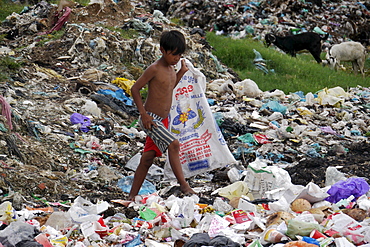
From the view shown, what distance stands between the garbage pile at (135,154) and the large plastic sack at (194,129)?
23 cm

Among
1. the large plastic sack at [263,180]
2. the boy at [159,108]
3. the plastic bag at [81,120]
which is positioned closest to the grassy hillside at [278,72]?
the plastic bag at [81,120]

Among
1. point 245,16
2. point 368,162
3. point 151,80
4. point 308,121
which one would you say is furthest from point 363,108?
point 245,16

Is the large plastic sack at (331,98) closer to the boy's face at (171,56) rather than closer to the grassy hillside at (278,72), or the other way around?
the grassy hillside at (278,72)

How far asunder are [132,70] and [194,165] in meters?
4.52

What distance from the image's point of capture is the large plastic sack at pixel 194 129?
485cm

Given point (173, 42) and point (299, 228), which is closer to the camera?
point (299, 228)

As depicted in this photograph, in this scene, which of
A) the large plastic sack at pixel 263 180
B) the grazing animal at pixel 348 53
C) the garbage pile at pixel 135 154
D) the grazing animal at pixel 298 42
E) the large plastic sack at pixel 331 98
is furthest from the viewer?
the grazing animal at pixel 298 42

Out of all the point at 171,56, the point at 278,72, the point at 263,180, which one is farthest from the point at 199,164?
the point at 278,72

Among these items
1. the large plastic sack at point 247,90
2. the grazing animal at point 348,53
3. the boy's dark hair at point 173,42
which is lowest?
the grazing animal at point 348,53

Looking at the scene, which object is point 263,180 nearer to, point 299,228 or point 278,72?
point 299,228

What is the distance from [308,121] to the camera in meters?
7.75

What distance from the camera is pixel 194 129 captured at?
16.1 ft

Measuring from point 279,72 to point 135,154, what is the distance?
718cm

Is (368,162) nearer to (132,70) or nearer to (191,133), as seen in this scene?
(191,133)
